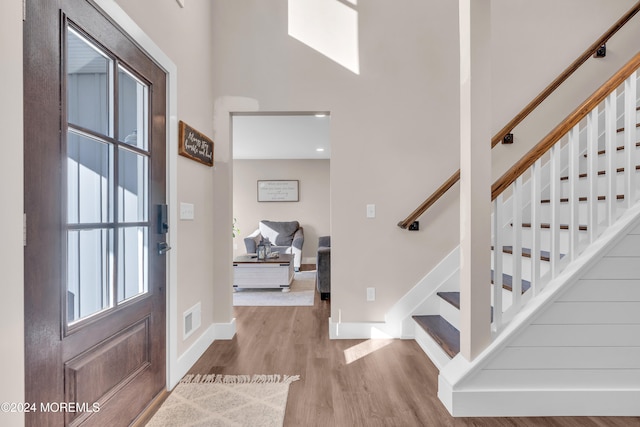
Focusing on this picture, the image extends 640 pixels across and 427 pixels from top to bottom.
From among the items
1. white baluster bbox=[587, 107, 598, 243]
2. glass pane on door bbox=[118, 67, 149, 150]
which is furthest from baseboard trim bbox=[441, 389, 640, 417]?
glass pane on door bbox=[118, 67, 149, 150]

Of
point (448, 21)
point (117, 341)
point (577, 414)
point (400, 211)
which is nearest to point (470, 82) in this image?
point (400, 211)

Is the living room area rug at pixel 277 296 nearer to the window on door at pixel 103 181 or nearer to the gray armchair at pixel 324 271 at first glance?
the gray armchair at pixel 324 271

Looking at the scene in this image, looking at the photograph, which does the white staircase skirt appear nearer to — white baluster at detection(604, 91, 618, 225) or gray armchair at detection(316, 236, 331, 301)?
white baluster at detection(604, 91, 618, 225)

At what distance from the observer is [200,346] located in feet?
8.19

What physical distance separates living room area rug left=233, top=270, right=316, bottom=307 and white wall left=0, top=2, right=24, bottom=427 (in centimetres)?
312

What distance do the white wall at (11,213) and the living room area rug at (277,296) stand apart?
312cm

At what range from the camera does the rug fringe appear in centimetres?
207

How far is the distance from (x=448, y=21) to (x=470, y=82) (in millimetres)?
1480

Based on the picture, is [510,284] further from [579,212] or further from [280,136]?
[280,136]

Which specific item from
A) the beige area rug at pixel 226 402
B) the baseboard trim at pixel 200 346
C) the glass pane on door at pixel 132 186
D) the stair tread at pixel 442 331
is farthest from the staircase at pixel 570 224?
the glass pane on door at pixel 132 186

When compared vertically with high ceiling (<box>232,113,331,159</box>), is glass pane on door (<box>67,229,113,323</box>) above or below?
below

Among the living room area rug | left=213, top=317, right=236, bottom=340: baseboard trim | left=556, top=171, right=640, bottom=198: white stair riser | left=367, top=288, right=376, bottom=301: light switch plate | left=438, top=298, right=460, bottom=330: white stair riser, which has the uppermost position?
left=556, top=171, right=640, bottom=198: white stair riser

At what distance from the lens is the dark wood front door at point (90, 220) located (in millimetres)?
1071

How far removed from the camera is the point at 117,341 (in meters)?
1.51
